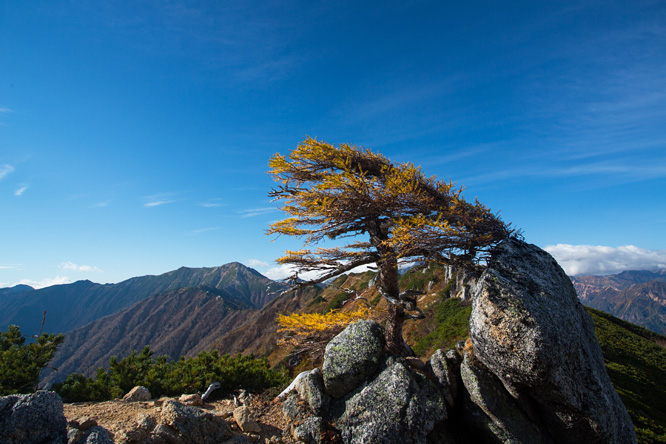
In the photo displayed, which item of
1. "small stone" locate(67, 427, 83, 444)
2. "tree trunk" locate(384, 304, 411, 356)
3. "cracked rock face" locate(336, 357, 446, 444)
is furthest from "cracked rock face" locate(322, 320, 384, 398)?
"small stone" locate(67, 427, 83, 444)

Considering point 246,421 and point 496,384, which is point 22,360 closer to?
point 246,421

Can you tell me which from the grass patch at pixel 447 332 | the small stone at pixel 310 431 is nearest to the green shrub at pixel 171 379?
the small stone at pixel 310 431

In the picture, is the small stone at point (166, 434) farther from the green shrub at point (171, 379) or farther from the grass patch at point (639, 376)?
the grass patch at point (639, 376)

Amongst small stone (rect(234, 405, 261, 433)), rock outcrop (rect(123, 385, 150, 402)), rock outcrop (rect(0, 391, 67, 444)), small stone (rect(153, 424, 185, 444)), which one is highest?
rock outcrop (rect(0, 391, 67, 444))

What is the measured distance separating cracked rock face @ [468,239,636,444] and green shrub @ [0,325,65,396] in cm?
1473

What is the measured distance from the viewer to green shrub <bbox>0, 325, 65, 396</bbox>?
1055cm

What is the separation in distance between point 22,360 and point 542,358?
17298 mm

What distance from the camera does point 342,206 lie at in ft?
36.6

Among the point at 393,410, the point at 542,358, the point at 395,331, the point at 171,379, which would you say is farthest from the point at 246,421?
the point at 542,358

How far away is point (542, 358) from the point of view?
7672 millimetres

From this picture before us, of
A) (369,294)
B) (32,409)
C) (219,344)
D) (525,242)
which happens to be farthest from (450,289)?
(219,344)

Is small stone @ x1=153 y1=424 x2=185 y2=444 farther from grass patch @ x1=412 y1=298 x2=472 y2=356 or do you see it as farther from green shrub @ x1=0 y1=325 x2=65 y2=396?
grass patch @ x1=412 y1=298 x2=472 y2=356

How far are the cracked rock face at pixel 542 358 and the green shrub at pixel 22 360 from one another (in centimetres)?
1473

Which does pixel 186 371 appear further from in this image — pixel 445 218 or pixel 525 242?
pixel 525 242
